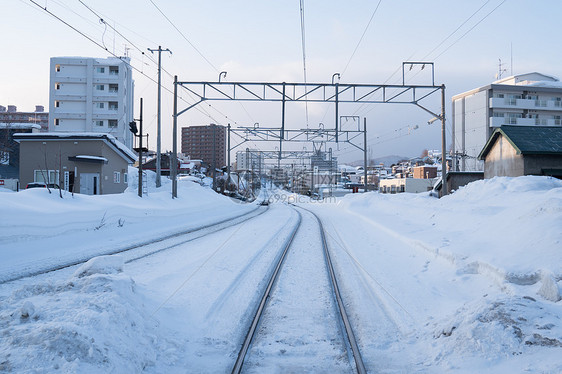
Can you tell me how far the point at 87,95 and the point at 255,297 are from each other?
2472 inches

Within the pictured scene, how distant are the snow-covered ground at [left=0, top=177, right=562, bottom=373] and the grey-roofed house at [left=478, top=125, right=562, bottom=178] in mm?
11320

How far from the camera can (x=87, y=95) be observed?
60219 mm

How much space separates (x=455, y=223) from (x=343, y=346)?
10591 mm

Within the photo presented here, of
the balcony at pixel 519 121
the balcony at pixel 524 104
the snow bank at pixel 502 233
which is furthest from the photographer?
the balcony at pixel 524 104

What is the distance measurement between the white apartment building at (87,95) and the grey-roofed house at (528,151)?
5356cm

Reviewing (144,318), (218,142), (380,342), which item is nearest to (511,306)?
(380,342)

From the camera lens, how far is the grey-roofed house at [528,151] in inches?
914

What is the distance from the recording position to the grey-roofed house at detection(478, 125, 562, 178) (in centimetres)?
2320

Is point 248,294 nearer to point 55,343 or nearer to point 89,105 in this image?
point 55,343

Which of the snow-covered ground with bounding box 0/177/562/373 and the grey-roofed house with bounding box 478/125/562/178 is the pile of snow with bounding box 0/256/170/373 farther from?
the grey-roofed house with bounding box 478/125/562/178

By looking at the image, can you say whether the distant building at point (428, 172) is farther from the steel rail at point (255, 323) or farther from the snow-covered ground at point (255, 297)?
the steel rail at point (255, 323)

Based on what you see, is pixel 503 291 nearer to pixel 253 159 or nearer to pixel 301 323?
pixel 301 323

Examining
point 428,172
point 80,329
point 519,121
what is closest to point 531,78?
point 519,121

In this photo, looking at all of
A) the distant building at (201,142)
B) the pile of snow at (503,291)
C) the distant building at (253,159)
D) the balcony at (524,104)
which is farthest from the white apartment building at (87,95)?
the distant building at (201,142)
